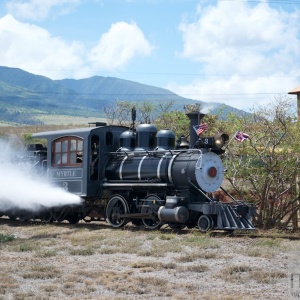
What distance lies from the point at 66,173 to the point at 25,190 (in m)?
2.16

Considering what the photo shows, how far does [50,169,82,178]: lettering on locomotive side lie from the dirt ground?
3579 mm

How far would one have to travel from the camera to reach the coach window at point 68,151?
1895 centimetres

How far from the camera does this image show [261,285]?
8.83m

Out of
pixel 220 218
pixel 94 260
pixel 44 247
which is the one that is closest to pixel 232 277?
pixel 94 260

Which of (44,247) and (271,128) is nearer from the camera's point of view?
(44,247)

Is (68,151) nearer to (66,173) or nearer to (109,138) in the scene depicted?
(66,173)

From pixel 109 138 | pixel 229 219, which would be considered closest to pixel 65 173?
pixel 109 138

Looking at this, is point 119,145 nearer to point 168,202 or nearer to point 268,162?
point 168,202

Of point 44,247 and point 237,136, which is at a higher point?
point 237,136

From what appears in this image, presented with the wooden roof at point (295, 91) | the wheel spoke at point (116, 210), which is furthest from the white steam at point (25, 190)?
the wooden roof at point (295, 91)

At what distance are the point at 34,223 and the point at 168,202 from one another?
21.1ft

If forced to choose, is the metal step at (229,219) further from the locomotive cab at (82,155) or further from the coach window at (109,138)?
the coach window at (109,138)

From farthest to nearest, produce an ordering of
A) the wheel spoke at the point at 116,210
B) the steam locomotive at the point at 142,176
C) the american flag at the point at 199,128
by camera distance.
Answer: the wheel spoke at the point at 116,210
the american flag at the point at 199,128
the steam locomotive at the point at 142,176

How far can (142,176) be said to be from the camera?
687 inches
